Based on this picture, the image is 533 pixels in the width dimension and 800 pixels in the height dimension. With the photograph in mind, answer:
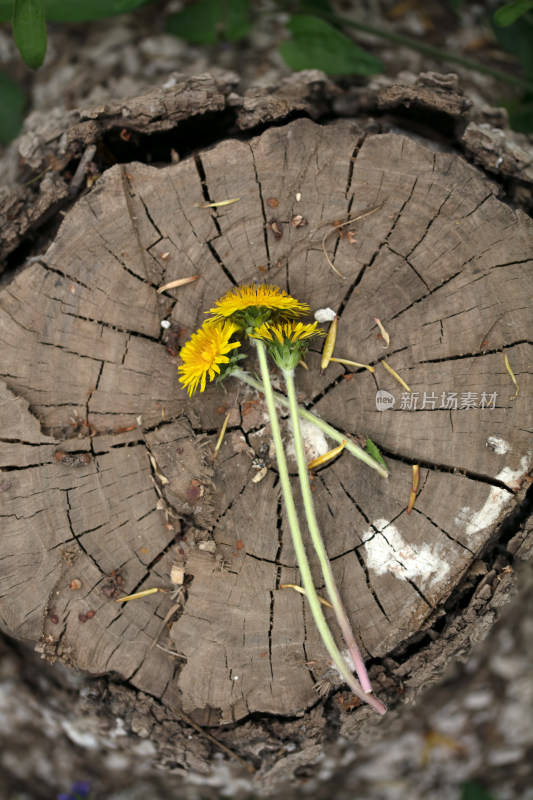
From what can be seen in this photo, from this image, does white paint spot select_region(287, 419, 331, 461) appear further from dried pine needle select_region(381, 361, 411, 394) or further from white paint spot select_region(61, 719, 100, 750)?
white paint spot select_region(61, 719, 100, 750)

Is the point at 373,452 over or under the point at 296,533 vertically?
over

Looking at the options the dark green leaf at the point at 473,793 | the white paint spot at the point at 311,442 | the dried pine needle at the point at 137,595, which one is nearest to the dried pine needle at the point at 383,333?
the white paint spot at the point at 311,442

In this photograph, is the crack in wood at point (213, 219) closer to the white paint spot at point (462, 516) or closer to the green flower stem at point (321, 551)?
the green flower stem at point (321, 551)

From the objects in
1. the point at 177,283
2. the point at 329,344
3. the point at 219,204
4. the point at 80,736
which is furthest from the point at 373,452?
the point at 80,736

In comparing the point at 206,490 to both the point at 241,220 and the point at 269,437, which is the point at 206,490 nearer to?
the point at 269,437

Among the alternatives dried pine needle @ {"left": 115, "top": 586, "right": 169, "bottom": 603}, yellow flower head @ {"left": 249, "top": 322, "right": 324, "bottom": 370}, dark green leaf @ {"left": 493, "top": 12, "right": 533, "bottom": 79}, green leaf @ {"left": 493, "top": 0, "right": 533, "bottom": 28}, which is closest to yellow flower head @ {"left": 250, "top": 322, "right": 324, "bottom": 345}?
yellow flower head @ {"left": 249, "top": 322, "right": 324, "bottom": 370}

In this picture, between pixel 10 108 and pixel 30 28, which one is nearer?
pixel 30 28

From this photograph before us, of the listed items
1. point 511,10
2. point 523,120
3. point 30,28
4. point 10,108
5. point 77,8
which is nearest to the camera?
point 30,28

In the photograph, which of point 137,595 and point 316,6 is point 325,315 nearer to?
point 137,595
